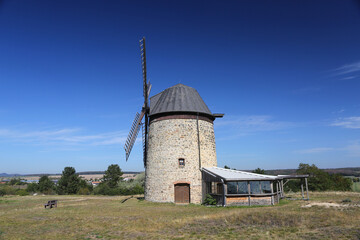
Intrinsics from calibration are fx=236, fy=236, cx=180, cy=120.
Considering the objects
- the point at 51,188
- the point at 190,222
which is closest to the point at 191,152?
the point at 190,222

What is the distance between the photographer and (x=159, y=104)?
21.0 meters

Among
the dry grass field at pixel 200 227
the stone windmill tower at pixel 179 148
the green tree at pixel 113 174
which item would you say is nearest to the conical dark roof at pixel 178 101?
the stone windmill tower at pixel 179 148

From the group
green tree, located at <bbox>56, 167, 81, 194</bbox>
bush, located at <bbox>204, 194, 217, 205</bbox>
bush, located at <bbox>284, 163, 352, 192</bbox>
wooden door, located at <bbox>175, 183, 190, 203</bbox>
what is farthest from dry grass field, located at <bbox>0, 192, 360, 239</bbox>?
green tree, located at <bbox>56, 167, 81, 194</bbox>

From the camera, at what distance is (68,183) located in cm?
4159

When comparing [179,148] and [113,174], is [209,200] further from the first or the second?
[113,174]

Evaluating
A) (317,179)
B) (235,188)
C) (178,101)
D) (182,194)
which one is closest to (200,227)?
(182,194)

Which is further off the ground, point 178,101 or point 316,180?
point 178,101

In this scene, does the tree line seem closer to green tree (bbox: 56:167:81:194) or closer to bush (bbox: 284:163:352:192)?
green tree (bbox: 56:167:81:194)

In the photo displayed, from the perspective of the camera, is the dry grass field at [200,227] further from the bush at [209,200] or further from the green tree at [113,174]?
the green tree at [113,174]

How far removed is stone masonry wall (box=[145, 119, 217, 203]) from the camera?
1841cm

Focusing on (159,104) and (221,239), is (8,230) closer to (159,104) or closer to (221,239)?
(221,239)

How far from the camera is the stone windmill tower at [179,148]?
18.4m

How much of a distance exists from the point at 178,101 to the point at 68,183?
31.5 meters

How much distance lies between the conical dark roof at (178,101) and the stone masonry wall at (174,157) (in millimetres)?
956
